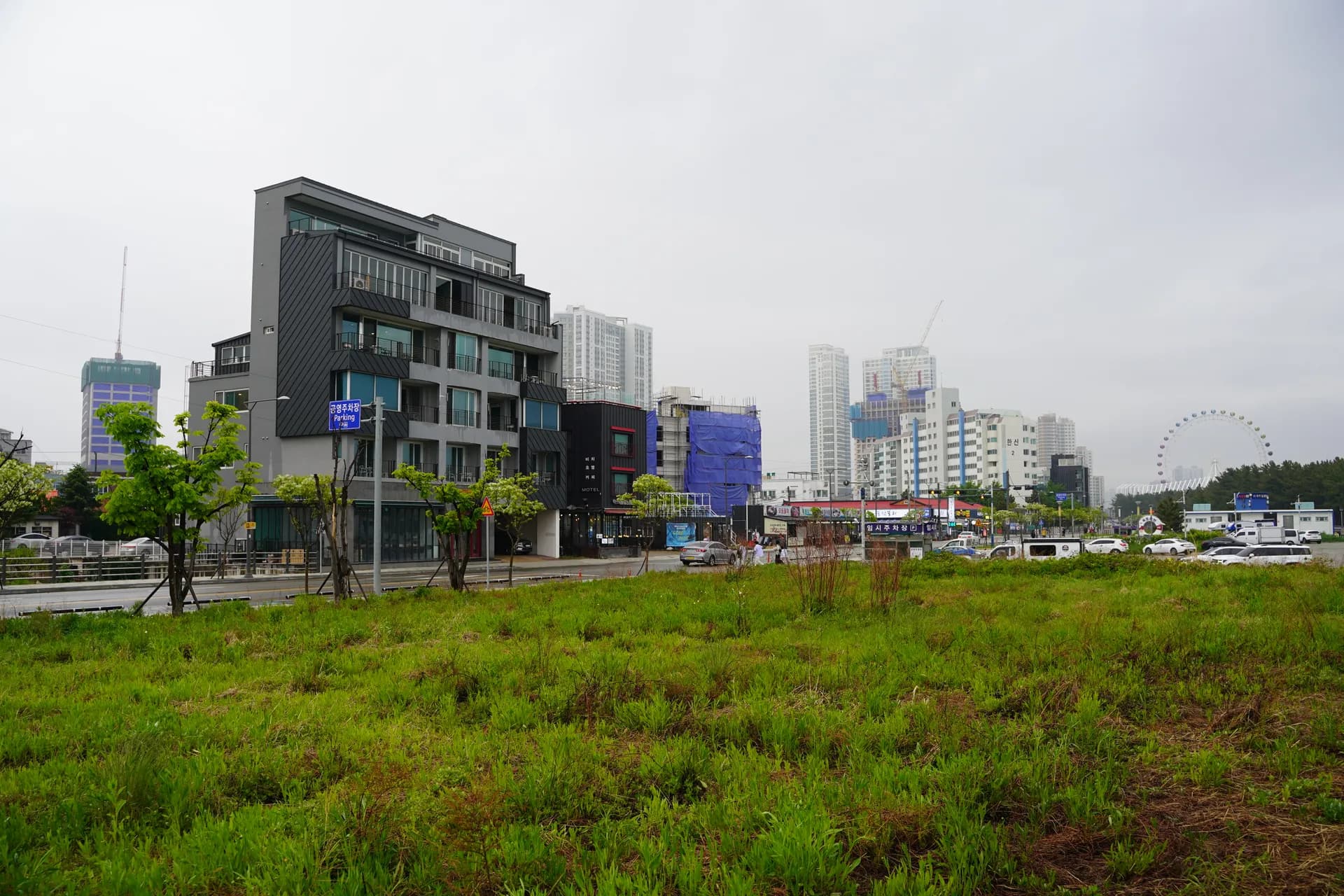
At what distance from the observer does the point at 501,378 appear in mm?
54250

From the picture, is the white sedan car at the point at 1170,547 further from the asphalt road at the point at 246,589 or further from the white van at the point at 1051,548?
the asphalt road at the point at 246,589

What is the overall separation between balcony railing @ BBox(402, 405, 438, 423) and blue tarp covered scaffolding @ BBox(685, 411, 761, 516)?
41.8 m

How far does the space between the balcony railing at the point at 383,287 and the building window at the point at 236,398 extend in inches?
373

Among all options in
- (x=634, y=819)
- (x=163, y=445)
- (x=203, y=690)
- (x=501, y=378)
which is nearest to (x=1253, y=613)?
(x=634, y=819)

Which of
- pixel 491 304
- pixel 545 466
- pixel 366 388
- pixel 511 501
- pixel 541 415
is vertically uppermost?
pixel 491 304

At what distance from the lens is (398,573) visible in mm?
38812

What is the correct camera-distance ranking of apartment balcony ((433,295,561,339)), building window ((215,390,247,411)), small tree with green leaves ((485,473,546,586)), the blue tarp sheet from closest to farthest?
1. small tree with green leaves ((485,473,546,586))
2. building window ((215,390,247,411))
3. apartment balcony ((433,295,561,339))
4. the blue tarp sheet

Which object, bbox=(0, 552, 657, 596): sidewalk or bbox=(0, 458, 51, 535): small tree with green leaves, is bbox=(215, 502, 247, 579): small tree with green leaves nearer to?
bbox=(0, 552, 657, 596): sidewalk

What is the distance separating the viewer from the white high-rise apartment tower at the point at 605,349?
173 meters

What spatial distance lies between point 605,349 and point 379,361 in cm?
13394

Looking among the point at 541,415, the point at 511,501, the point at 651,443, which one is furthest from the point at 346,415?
the point at 651,443

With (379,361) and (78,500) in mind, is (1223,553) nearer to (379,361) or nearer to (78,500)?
(379,361)

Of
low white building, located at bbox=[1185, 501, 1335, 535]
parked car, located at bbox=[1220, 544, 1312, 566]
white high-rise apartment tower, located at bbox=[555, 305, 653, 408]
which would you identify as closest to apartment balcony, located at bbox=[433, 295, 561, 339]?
parked car, located at bbox=[1220, 544, 1312, 566]

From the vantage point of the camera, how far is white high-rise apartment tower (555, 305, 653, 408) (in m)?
173
